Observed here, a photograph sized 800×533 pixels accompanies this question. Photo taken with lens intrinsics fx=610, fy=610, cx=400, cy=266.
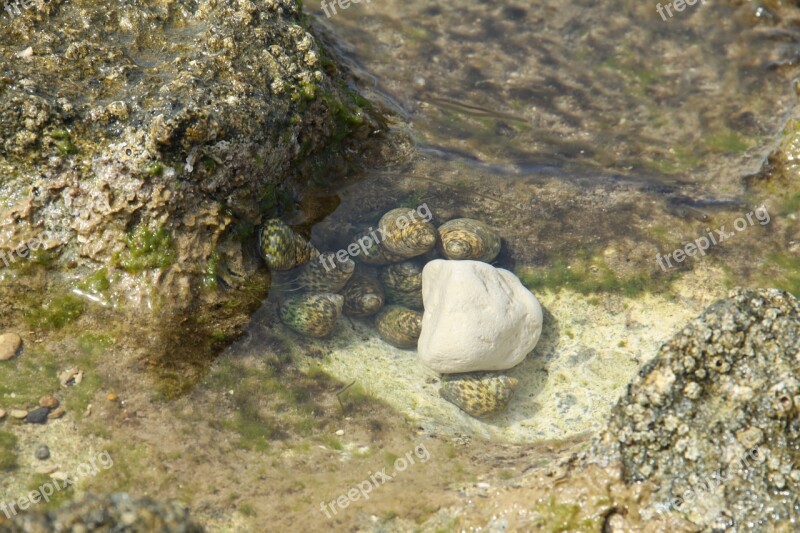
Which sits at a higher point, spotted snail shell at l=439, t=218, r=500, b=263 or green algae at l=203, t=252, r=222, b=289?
green algae at l=203, t=252, r=222, b=289

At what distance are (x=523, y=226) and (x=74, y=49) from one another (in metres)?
3.77

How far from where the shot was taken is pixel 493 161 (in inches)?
225

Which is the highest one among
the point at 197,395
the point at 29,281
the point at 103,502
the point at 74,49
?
the point at 74,49

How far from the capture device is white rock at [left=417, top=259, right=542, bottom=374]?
4543mm

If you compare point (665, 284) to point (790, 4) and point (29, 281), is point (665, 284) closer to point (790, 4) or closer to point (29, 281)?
point (790, 4)

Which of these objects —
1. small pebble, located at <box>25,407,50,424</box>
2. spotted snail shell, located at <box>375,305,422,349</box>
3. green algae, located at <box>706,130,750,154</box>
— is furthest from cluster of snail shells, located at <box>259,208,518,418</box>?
green algae, located at <box>706,130,750,154</box>

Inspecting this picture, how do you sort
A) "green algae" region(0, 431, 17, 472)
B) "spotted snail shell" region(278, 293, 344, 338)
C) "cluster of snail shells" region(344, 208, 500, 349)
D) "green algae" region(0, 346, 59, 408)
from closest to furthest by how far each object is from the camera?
1. "green algae" region(0, 431, 17, 472)
2. "green algae" region(0, 346, 59, 408)
3. "spotted snail shell" region(278, 293, 344, 338)
4. "cluster of snail shells" region(344, 208, 500, 349)

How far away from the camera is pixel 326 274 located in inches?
195

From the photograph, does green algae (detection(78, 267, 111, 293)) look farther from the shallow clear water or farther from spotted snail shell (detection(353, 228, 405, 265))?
spotted snail shell (detection(353, 228, 405, 265))

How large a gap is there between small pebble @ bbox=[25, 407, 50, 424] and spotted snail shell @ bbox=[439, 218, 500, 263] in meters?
3.11

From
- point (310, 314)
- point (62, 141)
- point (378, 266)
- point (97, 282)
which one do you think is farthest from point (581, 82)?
point (97, 282)

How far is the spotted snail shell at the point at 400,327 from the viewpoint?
494 centimetres

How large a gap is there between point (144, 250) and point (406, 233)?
6.76ft

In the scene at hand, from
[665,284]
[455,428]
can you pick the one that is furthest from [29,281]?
[665,284]
